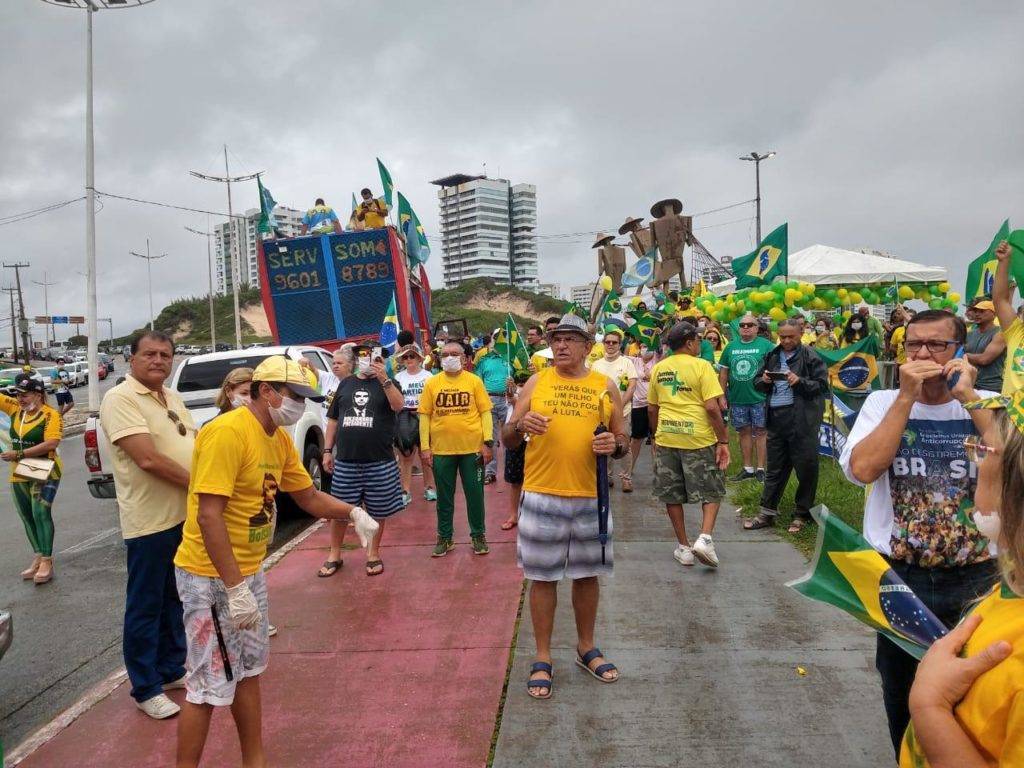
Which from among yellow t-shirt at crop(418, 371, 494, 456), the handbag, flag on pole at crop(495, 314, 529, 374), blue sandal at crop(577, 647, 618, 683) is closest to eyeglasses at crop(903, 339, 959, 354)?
blue sandal at crop(577, 647, 618, 683)

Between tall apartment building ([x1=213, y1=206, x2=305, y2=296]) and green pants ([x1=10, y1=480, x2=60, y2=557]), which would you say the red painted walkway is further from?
tall apartment building ([x1=213, y1=206, x2=305, y2=296])

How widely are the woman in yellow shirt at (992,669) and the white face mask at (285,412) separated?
2306mm

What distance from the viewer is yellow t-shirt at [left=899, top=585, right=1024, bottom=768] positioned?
42.8 inches

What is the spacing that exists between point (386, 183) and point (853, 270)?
917 centimetres

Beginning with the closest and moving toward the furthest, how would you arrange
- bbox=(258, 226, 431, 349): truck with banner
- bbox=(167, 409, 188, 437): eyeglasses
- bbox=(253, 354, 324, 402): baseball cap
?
bbox=(253, 354, 324, 402): baseball cap, bbox=(167, 409, 188, 437): eyeglasses, bbox=(258, 226, 431, 349): truck with banner

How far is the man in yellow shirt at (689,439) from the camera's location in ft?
17.3

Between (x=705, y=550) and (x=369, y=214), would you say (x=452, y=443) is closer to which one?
(x=705, y=550)

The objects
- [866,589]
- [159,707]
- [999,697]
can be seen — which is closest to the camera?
[999,697]

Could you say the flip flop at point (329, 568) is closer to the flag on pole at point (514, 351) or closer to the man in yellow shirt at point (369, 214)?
the flag on pole at point (514, 351)

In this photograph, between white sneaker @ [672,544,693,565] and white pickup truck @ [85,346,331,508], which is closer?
white sneaker @ [672,544,693,565]

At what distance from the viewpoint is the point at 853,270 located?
1384 centimetres

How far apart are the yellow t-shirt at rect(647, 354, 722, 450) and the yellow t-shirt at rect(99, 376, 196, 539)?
341cm

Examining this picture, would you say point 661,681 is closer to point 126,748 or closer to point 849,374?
point 126,748

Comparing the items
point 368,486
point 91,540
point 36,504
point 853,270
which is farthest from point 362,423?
point 853,270
